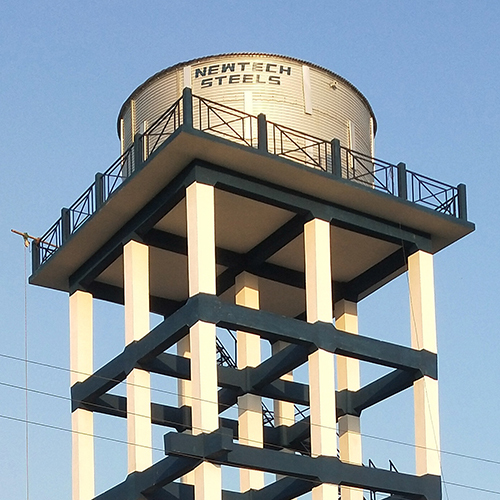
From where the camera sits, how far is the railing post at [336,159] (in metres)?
44.8

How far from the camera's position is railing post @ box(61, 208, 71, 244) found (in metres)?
48.0

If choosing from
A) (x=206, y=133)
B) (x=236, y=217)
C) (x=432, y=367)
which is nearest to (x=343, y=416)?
(x=432, y=367)

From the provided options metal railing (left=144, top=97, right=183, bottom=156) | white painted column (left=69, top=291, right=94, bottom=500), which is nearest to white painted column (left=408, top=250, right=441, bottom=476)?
metal railing (left=144, top=97, right=183, bottom=156)

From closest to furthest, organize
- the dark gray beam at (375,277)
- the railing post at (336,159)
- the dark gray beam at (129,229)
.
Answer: the dark gray beam at (129,229) < the railing post at (336,159) < the dark gray beam at (375,277)

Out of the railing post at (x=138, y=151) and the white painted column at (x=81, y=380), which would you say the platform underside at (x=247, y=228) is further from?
the white painted column at (x=81, y=380)

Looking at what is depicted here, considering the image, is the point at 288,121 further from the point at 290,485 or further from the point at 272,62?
the point at 290,485

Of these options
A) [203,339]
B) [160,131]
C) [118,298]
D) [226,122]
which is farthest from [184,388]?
[226,122]

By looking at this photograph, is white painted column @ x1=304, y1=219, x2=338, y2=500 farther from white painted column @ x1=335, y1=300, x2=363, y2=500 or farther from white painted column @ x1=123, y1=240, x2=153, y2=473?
white painted column @ x1=123, y1=240, x2=153, y2=473

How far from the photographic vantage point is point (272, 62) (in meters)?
46.4

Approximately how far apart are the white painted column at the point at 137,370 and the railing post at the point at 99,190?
148cm

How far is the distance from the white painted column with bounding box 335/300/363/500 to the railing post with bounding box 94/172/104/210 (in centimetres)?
905

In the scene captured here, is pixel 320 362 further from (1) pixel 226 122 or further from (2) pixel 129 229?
(1) pixel 226 122

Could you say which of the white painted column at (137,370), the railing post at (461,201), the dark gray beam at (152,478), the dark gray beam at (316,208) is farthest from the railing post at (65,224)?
the railing post at (461,201)

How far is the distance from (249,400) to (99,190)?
7.92m
